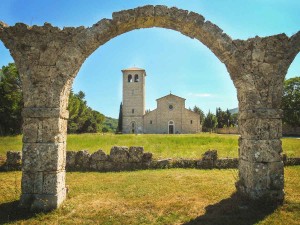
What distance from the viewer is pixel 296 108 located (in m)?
42.8

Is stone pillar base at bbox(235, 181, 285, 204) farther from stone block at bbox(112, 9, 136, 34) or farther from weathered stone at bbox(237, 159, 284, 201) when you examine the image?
stone block at bbox(112, 9, 136, 34)

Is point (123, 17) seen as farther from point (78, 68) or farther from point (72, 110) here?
point (72, 110)

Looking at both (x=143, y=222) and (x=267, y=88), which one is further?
(x=267, y=88)

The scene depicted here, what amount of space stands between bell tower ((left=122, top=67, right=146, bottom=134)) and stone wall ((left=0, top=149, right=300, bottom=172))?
3951 cm

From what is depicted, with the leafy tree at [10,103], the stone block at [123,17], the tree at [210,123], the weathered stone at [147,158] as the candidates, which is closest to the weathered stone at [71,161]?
the weathered stone at [147,158]

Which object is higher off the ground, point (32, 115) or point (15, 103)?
point (15, 103)

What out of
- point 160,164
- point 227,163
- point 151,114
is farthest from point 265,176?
point 151,114

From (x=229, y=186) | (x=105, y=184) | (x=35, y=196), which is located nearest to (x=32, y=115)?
(x=35, y=196)

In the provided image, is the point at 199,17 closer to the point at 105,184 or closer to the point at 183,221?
the point at 183,221

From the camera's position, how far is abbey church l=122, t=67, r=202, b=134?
4991 cm

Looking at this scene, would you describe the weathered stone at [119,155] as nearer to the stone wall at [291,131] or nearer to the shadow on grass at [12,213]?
the shadow on grass at [12,213]

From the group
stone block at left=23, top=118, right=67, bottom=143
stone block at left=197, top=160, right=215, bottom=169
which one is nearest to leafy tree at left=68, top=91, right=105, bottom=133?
stone block at left=197, top=160, right=215, bottom=169

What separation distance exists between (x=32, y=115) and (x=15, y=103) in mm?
29899

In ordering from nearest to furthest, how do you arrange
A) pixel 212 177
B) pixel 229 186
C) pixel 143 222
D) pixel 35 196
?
pixel 143 222 → pixel 35 196 → pixel 229 186 → pixel 212 177
